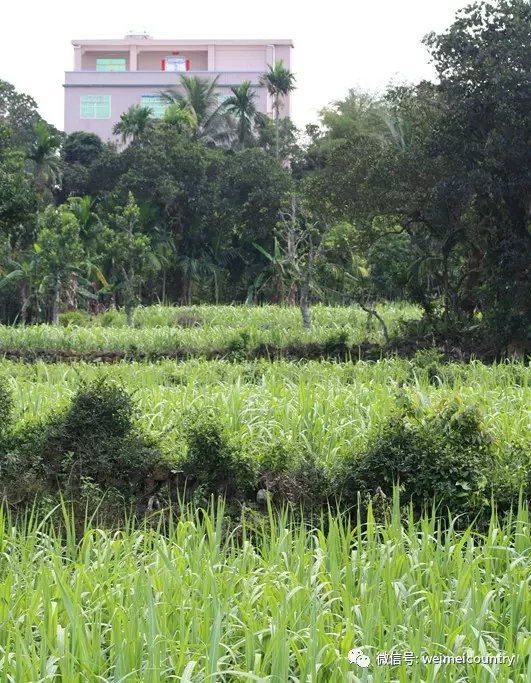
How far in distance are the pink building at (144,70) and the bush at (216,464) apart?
40.0 meters

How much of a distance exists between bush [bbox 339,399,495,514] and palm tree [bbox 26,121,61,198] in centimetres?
2570

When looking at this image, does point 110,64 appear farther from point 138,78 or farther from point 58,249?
point 58,249

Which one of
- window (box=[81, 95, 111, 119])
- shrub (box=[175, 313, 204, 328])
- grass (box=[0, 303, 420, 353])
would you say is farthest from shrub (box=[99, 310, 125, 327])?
window (box=[81, 95, 111, 119])

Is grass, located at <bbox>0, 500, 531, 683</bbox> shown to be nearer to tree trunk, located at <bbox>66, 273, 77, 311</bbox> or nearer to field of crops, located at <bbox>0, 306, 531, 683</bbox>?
field of crops, located at <bbox>0, 306, 531, 683</bbox>

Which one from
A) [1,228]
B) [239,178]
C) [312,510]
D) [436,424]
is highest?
[239,178]

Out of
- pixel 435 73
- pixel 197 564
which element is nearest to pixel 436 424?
pixel 197 564

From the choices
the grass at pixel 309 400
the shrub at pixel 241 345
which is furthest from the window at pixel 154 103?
the grass at pixel 309 400

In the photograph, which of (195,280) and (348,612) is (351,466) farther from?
(195,280)

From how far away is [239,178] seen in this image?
2981 cm

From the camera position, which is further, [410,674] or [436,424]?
[436,424]

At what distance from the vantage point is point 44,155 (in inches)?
1210

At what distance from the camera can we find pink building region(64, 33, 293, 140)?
46219mm

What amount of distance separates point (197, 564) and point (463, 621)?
1.11 meters

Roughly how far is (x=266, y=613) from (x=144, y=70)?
46.7 m
